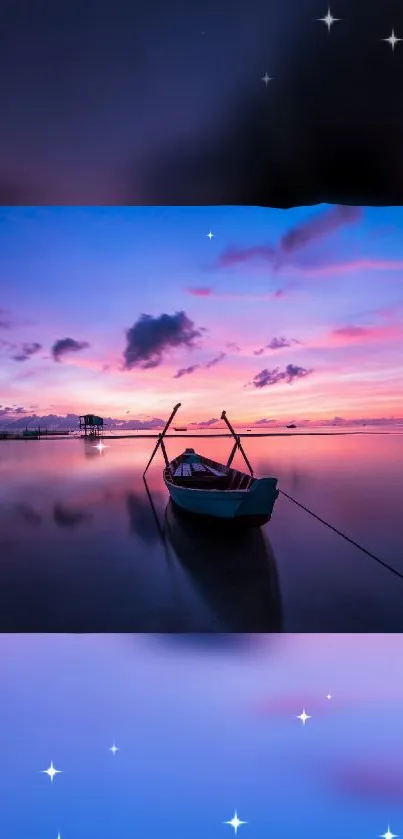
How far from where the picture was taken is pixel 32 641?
276 centimetres

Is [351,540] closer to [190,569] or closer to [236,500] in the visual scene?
[236,500]

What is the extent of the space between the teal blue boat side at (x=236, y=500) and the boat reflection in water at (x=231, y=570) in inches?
17.4

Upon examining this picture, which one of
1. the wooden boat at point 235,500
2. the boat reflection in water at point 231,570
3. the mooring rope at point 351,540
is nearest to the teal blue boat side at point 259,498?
the wooden boat at point 235,500

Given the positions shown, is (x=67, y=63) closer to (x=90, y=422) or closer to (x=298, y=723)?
(x=298, y=723)

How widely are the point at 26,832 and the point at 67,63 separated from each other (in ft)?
9.61

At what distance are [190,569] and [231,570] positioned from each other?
48cm

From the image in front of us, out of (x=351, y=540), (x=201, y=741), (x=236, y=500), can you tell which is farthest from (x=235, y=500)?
(x=201, y=741)

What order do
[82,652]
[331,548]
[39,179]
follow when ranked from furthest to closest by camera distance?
[331,548] → [39,179] → [82,652]

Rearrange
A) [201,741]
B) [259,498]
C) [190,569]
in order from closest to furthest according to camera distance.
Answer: [201,741] < [190,569] < [259,498]

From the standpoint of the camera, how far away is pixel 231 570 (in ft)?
16.8

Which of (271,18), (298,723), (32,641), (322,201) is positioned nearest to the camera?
(298,723)

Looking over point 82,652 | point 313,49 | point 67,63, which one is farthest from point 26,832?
point 313,49

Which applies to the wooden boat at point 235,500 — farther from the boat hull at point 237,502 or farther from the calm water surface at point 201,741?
the calm water surface at point 201,741

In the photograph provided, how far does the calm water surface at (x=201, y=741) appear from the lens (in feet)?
4.53
